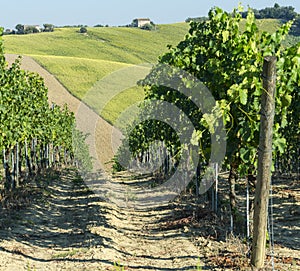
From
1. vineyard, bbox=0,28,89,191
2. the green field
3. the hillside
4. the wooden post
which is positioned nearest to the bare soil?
the wooden post

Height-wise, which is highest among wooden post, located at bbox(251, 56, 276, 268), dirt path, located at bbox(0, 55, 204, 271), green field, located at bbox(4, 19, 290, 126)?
green field, located at bbox(4, 19, 290, 126)

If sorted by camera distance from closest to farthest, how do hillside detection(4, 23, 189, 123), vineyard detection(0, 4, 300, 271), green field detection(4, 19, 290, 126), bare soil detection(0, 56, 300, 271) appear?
vineyard detection(0, 4, 300, 271)
bare soil detection(0, 56, 300, 271)
green field detection(4, 19, 290, 126)
hillside detection(4, 23, 189, 123)

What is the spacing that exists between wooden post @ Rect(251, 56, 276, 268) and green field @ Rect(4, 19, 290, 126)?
5508cm

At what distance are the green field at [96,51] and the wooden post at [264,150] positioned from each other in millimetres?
55083

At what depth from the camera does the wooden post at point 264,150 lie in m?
7.10

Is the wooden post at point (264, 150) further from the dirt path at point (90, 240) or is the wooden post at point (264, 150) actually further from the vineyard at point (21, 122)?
the vineyard at point (21, 122)

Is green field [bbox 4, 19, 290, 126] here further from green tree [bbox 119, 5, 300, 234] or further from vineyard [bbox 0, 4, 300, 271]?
green tree [bbox 119, 5, 300, 234]

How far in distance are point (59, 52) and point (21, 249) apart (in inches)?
3484

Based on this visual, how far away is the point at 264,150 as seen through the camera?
723 cm

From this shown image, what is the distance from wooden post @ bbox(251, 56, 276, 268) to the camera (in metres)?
7.10

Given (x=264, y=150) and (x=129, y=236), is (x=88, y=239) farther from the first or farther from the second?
(x=264, y=150)

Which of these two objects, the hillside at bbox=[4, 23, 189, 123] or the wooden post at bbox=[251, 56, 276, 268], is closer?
the wooden post at bbox=[251, 56, 276, 268]

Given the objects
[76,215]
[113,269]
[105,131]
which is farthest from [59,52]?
[113,269]

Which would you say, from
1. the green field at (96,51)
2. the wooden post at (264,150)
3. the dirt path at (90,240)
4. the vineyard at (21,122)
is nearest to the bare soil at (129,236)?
the dirt path at (90,240)
